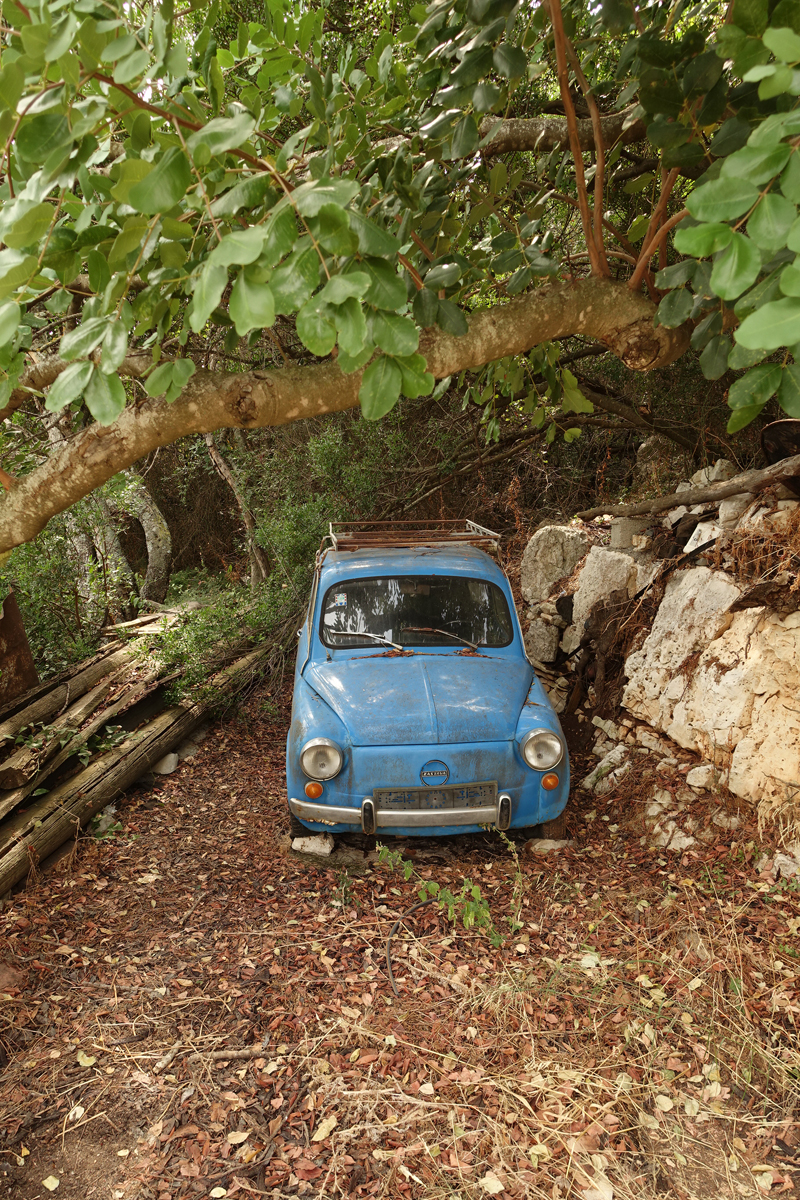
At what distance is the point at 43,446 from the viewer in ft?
18.4

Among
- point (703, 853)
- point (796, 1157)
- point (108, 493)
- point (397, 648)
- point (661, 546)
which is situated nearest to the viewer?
point (796, 1157)

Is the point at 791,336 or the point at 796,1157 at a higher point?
the point at 791,336

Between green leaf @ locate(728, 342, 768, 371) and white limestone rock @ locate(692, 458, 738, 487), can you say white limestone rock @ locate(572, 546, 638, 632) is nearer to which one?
white limestone rock @ locate(692, 458, 738, 487)

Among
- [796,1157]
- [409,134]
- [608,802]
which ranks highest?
[409,134]

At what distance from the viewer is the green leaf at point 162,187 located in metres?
1.45

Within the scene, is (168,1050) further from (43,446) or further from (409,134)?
(43,446)

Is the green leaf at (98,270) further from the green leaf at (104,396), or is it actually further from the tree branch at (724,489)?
the tree branch at (724,489)

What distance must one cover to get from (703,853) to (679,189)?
19.2ft

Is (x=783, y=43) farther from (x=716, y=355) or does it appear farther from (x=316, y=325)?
(x=716, y=355)

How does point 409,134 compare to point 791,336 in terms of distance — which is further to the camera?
point 409,134

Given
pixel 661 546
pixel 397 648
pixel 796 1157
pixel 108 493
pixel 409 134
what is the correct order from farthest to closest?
pixel 108 493, pixel 661 546, pixel 397 648, pixel 409 134, pixel 796 1157

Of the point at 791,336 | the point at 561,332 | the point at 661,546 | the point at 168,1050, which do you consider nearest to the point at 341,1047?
the point at 168,1050

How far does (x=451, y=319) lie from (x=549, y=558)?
451 centimetres

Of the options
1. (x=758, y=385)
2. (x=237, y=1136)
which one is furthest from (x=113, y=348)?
(x=237, y=1136)
